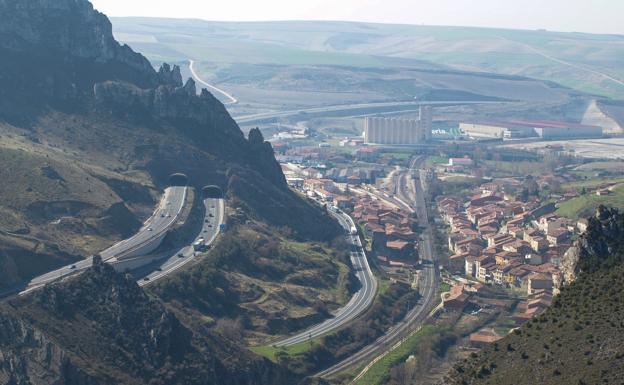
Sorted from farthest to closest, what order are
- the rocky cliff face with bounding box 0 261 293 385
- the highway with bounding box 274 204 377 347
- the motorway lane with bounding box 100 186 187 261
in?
1. the motorway lane with bounding box 100 186 187 261
2. the highway with bounding box 274 204 377 347
3. the rocky cliff face with bounding box 0 261 293 385

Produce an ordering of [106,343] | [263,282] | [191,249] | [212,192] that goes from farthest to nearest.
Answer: [212,192] → [191,249] → [263,282] → [106,343]

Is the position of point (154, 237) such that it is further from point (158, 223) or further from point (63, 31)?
point (63, 31)

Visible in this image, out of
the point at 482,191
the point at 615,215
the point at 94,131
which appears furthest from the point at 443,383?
the point at 482,191

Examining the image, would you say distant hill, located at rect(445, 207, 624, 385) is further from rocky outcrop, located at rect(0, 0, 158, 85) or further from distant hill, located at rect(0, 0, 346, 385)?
rocky outcrop, located at rect(0, 0, 158, 85)

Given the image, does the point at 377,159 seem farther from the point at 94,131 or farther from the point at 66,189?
the point at 66,189

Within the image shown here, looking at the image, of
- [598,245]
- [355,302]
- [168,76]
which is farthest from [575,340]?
[168,76]

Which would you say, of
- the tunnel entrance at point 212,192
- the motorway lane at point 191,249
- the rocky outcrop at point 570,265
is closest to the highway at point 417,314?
the motorway lane at point 191,249

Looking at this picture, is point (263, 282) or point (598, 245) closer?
point (598, 245)

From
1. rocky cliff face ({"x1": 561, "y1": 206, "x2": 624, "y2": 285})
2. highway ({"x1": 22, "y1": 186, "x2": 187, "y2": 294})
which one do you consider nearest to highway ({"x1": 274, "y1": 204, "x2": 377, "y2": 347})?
highway ({"x1": 22, "y1": 186, "x2": 187, "y2": 294})
